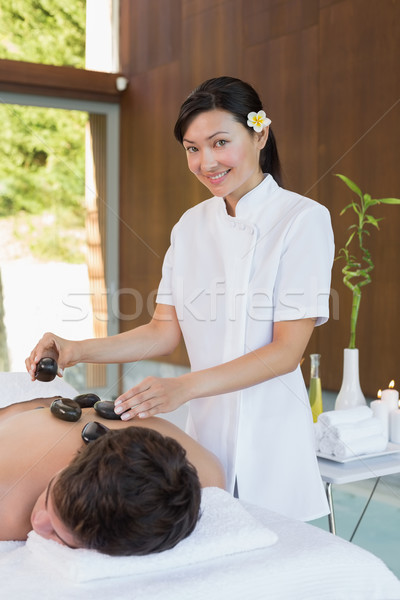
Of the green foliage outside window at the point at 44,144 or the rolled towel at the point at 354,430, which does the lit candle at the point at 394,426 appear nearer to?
the rolled towel at the point at 354,430

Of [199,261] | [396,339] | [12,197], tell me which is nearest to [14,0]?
[12,197]

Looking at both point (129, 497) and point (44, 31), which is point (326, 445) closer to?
A: point (129, 497)

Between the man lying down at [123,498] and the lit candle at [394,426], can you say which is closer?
the man lying down at [123,498]

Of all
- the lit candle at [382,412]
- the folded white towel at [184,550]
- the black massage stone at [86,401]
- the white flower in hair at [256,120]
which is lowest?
the lit candle at [382,412]

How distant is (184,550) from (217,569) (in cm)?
5

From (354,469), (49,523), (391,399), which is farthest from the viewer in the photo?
(391,399)

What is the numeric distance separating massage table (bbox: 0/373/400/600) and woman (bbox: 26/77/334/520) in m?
0.33

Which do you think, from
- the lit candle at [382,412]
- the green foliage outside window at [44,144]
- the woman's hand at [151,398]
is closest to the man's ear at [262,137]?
the woman's hand at [151,398]

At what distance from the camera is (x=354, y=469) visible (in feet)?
6.12

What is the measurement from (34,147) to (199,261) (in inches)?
163

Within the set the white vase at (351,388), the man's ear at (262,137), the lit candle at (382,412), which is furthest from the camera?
the white vase at (351,388)

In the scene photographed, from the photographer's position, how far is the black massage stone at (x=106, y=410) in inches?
54.7

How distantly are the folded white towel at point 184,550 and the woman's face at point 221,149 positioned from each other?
0.64 meters

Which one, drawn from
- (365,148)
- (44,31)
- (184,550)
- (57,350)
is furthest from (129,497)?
(44,31)
